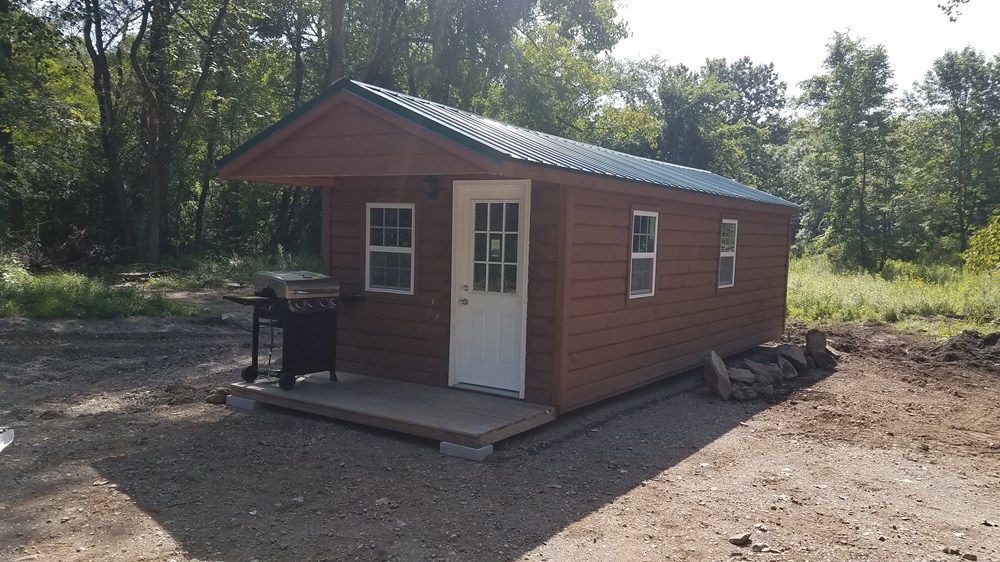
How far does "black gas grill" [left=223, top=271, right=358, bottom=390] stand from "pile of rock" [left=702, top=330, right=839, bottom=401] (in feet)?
13.8

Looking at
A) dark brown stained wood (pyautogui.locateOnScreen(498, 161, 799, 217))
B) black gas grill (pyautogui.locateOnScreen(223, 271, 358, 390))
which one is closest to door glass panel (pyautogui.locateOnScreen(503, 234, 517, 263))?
dark brown stained wood (pyautogui.locateOnScreen(498, 161, 799, 217))

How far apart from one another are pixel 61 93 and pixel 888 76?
26.4 m

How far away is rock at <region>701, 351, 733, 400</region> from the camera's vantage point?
786 cm

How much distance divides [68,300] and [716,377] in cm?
1027

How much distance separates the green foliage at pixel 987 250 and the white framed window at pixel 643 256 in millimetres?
13480

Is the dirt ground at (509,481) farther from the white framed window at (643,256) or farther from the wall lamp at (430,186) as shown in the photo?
the wall lamp at (430,186)

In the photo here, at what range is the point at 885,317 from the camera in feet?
49.2

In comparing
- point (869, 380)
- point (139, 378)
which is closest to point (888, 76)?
point (869, 380)

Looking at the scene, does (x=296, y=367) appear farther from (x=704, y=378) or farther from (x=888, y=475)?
(x=888, y=475)

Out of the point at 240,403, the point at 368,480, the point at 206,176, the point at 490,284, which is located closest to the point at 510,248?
the point at 490,284

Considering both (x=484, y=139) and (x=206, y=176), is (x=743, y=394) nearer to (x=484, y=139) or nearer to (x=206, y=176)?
(x=484, y=139)

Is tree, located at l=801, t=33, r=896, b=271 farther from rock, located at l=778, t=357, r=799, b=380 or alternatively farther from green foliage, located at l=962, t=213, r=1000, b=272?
rock, located at l=778, t=357, r=799, b=380

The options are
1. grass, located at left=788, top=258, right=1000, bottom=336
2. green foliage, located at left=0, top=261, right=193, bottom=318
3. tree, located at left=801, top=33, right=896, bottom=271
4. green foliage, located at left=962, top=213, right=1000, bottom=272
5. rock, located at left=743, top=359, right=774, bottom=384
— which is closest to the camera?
rock, located at left=743, top=359, right=774, bottom=384

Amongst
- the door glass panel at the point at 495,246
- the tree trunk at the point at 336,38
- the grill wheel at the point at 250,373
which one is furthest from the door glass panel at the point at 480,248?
the tree trunk at the point at 336,38
